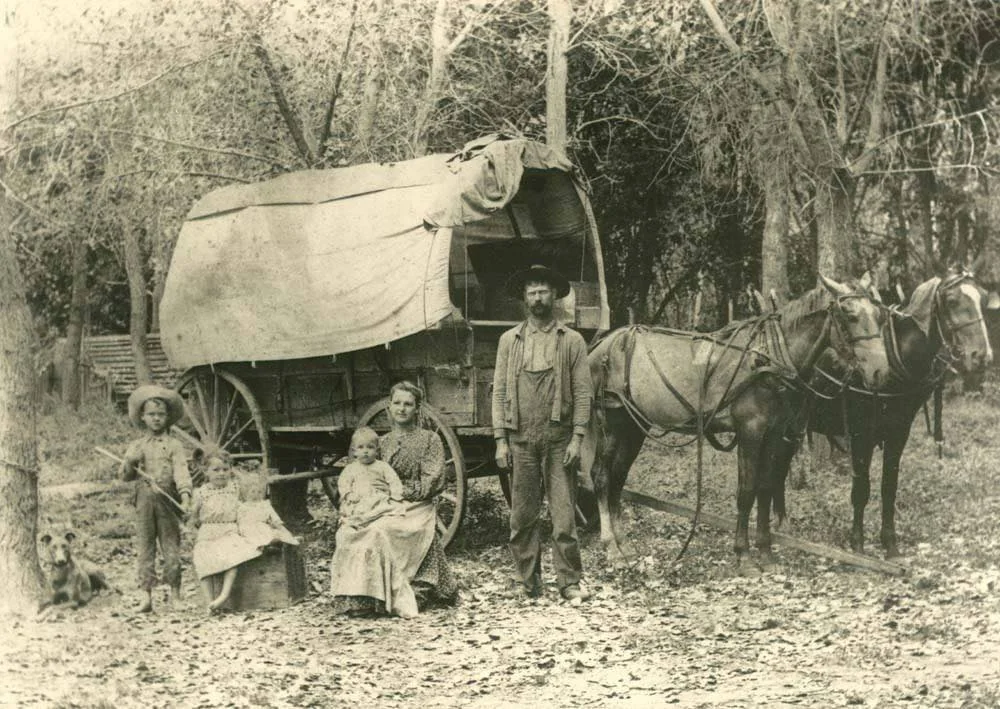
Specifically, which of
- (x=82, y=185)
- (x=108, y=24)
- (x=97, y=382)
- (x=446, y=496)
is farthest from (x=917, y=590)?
(x=97, y=382)

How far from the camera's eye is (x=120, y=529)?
8.82 metres

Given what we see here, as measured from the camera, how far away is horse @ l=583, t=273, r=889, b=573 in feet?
23.0

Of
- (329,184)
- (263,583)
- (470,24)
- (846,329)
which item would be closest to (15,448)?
(263,583)

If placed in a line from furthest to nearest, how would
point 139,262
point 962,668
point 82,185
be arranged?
1. point 139,262
2. point 82,185
3. point 962,668

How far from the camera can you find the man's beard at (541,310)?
6617 millimetres

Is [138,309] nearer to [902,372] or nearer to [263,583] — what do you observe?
[263,583]

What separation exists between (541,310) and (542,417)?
2.24 ft

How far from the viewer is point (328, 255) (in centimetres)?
790

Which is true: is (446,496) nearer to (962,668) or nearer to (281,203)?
(281,203)

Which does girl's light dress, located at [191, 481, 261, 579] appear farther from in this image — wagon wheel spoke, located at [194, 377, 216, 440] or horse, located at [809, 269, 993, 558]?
horse, located at [809, 269, 993, 558]

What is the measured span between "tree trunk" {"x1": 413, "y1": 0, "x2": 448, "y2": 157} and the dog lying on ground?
567cm

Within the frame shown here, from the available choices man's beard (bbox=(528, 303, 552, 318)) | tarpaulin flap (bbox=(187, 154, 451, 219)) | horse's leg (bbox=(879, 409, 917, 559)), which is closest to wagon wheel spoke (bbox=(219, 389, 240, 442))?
tarpaulin flap (bbox=(187, 154, 451, 219))

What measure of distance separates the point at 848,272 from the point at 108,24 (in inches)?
272

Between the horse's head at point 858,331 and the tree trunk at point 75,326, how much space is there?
888 cm
